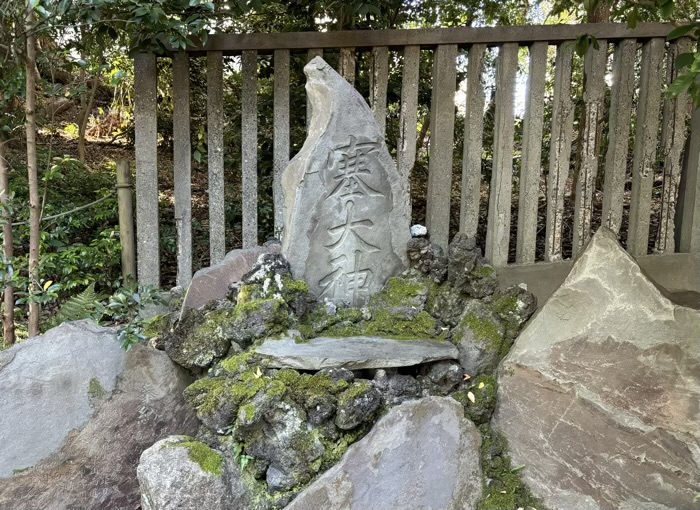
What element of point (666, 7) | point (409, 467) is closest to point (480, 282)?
point (409, 467)

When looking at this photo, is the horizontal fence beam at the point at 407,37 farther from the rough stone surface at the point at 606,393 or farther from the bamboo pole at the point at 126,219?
the rough stone surface at the point at 606,393

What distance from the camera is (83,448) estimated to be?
2789 mm

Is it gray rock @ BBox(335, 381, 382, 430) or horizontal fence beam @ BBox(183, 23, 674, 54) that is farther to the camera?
horizontal fence beam @ BBox(183, 23, 674, 54)

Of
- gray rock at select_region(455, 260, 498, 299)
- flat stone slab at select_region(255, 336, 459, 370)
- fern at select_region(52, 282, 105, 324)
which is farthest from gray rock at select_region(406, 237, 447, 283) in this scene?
fern at select_region(52, 282, 105, 324)

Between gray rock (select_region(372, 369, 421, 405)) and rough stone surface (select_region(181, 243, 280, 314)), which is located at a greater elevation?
rough stone surface (select_region(181, 243, 280, 314))

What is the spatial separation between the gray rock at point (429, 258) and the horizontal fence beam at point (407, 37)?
1.37m

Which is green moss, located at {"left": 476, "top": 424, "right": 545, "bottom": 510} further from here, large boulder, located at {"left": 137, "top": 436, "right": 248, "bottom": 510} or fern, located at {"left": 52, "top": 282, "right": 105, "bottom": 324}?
fern, located at {"left": 52, "top": 282, "right": 105, "bottom": 324}

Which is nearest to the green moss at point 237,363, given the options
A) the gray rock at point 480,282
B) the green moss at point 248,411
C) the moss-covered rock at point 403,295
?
the green moss at point 248,411

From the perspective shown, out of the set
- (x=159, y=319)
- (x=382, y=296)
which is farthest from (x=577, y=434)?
(x=159, y=319)

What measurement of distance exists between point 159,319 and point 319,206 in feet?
3.36

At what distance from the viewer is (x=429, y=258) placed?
10.8 feet

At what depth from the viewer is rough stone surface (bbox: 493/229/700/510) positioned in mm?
2555

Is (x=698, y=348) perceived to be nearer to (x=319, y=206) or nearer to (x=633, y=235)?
(x=319, y=206)

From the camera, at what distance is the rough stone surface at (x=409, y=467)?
2.40m
